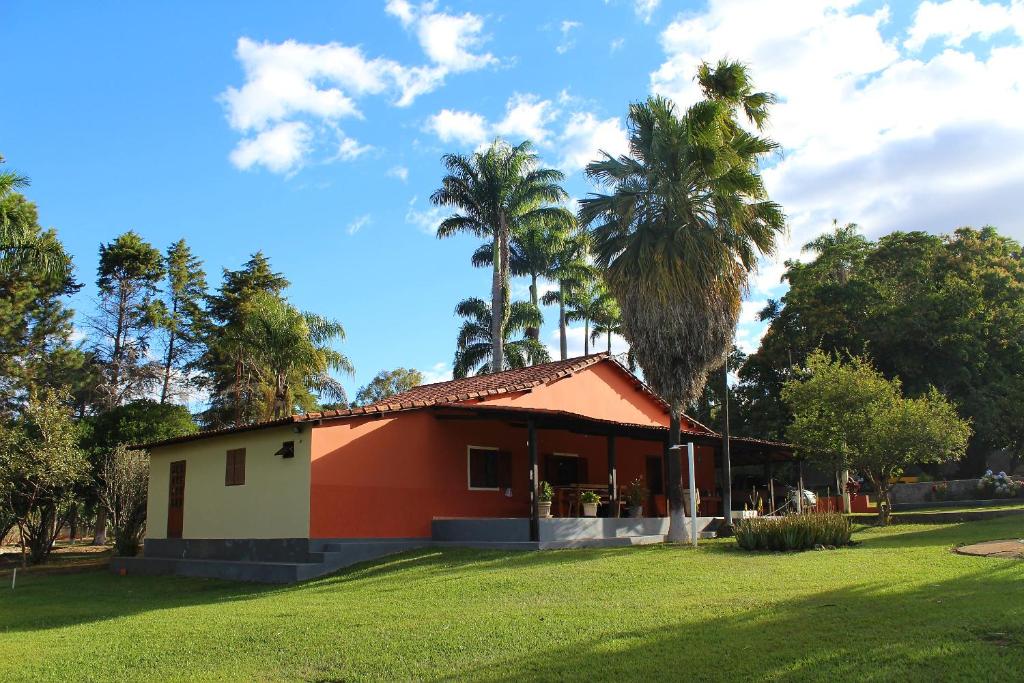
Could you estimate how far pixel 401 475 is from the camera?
1850 centimetres

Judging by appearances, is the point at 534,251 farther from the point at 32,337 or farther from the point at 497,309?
the point at 32,337

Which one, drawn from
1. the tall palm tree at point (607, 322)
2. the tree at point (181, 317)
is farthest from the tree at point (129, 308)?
the tall palm tree at point (607, 322)

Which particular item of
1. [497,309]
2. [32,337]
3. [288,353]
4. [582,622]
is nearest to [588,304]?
[497,309]

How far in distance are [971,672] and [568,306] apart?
37370 millimetres

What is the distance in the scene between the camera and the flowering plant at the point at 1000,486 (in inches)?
1166

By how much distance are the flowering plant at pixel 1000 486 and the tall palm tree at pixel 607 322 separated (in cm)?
1794

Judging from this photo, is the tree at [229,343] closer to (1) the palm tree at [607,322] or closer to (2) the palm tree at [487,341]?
(2) the palm tree at [487,341]

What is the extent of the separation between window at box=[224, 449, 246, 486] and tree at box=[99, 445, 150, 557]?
674 cm

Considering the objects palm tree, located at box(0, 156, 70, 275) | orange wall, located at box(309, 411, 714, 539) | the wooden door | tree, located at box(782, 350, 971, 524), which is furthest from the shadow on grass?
palm tree, located at box(0, 156, 70, 275)

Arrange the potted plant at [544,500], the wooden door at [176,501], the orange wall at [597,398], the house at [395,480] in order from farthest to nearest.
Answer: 1. the wooden door at [176,501]
2. the orange wall at [597,398]
3. the potted plant at [544,500]
4. the house at [395,480]

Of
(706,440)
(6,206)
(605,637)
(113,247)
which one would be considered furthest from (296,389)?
(605,637)

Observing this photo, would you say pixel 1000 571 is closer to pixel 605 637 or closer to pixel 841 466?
pixel 605 637

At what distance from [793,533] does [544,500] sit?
5618 millimetres

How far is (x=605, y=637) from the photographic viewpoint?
8.83 m
